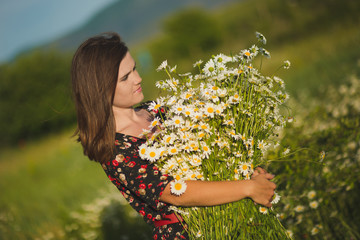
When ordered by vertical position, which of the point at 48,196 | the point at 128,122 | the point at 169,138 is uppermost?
the point at 48,196

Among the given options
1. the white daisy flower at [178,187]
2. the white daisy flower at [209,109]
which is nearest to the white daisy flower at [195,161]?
the white daisy flower at [178,187]

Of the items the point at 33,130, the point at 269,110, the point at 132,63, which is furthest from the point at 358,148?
the point at 33,130

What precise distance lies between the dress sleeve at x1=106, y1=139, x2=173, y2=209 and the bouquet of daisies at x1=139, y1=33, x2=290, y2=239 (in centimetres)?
6

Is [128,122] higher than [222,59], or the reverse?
[222,59]

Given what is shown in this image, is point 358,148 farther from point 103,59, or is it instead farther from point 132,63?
point 103,59

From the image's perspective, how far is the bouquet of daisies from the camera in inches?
Result: 58.4

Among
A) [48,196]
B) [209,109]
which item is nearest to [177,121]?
[209,109]

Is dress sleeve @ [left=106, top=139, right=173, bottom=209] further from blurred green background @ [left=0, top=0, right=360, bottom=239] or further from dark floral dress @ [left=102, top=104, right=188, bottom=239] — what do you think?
blurred green background @ [left=0, top=0, right=360, bottom=239]

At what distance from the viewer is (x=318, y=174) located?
2.74 m

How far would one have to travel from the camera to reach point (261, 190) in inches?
59.2

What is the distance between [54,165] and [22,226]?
520cm

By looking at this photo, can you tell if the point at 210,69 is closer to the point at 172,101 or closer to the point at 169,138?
the point at 172,101

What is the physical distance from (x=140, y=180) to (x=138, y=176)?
0.02 m

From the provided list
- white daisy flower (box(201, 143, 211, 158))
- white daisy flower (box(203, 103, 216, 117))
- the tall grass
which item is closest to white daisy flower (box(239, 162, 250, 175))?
white daisy flower (box(201, 143, 211, 158))
